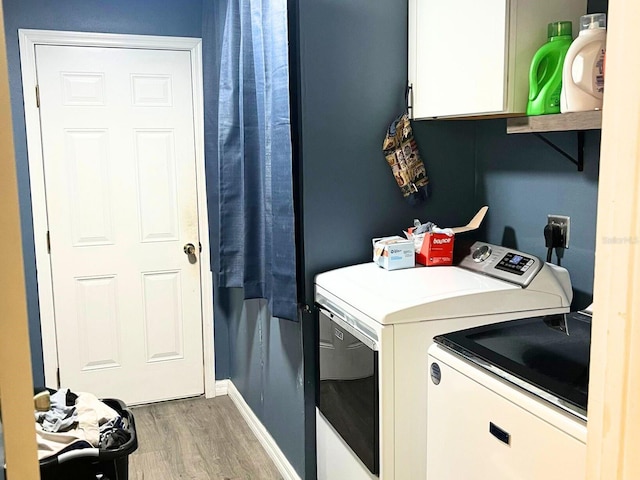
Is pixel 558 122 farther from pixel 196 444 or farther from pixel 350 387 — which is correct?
pixel 196 444

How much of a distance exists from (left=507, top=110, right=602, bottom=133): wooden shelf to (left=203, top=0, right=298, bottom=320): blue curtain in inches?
32.2

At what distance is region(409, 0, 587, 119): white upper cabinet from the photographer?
6.16 feet

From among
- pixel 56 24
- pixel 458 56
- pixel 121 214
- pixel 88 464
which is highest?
pixel 56 24

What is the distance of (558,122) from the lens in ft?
5.76

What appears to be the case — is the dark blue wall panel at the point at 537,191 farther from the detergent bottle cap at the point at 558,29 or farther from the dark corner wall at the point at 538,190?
the detergent bottle cap at the point at 558,29

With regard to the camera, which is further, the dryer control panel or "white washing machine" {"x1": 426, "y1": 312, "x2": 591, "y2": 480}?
the dryer control panel

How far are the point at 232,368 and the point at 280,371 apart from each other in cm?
101

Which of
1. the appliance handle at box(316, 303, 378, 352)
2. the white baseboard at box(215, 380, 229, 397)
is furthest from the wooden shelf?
the white baseboard at box(215, 380, 229, 397)

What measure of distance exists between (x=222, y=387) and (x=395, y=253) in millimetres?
1904

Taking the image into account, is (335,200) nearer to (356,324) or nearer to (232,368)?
(356,324)

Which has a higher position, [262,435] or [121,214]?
[121,214]

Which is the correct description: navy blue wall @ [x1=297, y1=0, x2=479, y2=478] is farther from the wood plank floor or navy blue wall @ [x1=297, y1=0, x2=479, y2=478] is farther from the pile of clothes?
the pile of clothes

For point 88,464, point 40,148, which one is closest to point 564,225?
point 88,464

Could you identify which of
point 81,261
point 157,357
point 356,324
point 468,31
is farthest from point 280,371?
point 468,31
